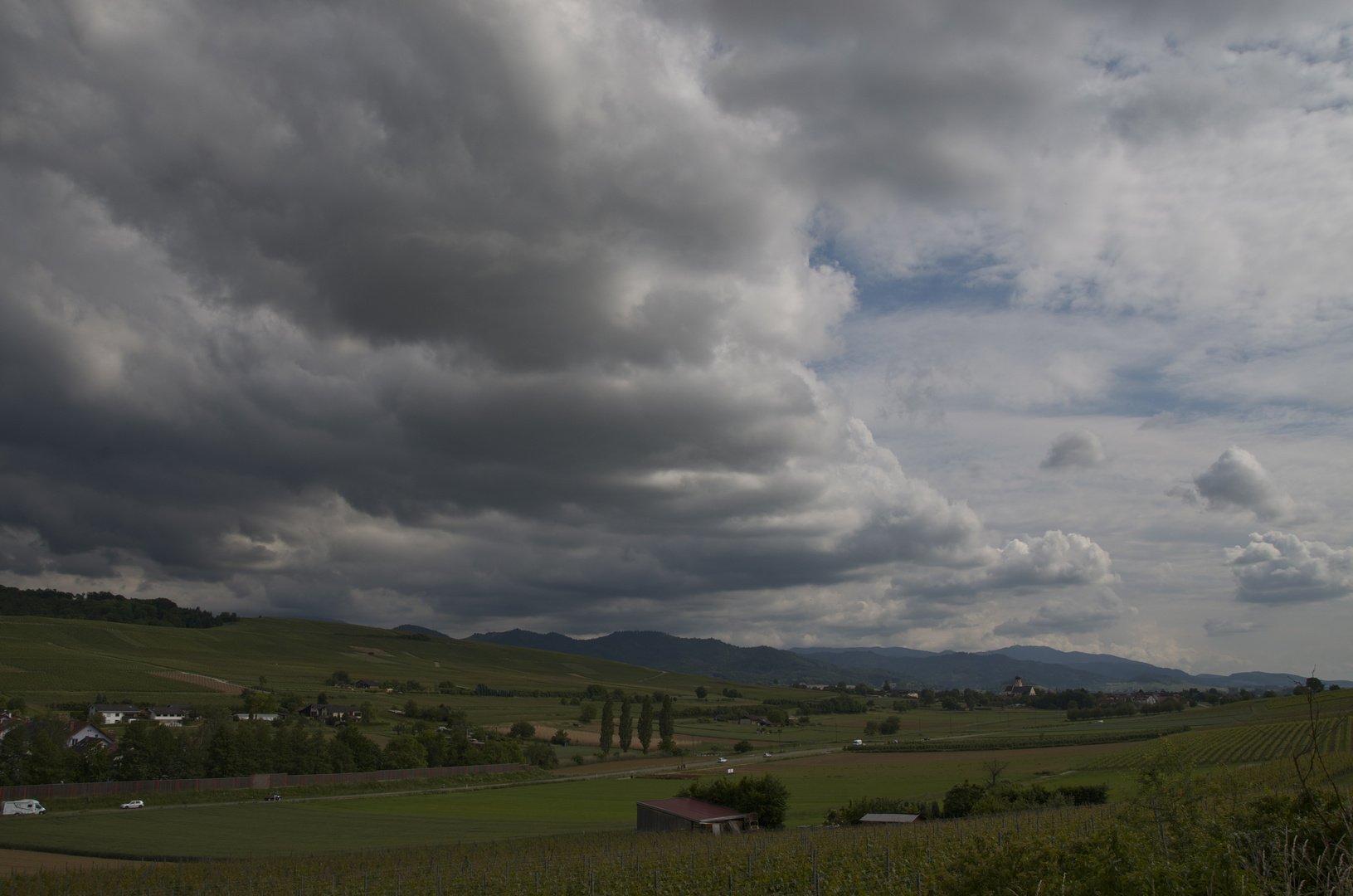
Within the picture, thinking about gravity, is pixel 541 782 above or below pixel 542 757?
above

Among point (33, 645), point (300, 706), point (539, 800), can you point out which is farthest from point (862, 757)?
point (33, 645)

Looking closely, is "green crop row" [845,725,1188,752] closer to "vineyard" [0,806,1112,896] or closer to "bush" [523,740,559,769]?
"bush" [523,740,559,769]

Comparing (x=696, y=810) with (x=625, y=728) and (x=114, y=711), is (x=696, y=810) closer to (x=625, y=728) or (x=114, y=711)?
(x=625, y=728)

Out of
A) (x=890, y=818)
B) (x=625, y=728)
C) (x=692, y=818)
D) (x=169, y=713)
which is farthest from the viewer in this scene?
(x=169, y=713)

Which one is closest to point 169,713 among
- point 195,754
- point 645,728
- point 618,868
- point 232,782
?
point 195,754

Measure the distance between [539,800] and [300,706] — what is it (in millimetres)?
102963

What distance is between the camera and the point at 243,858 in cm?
5212

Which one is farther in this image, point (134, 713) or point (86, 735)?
point (134, 713)

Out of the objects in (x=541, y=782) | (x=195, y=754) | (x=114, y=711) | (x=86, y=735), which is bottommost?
(x=541, y=782)

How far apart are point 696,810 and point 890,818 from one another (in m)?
15.5

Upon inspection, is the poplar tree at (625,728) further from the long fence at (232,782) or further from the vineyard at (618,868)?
the vineyard at (618,868)

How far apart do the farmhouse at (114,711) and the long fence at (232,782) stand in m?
58.6

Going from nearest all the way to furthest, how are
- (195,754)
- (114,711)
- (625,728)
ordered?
(195,754), (114,711), (625,728)

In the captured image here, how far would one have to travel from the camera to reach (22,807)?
78.1m
